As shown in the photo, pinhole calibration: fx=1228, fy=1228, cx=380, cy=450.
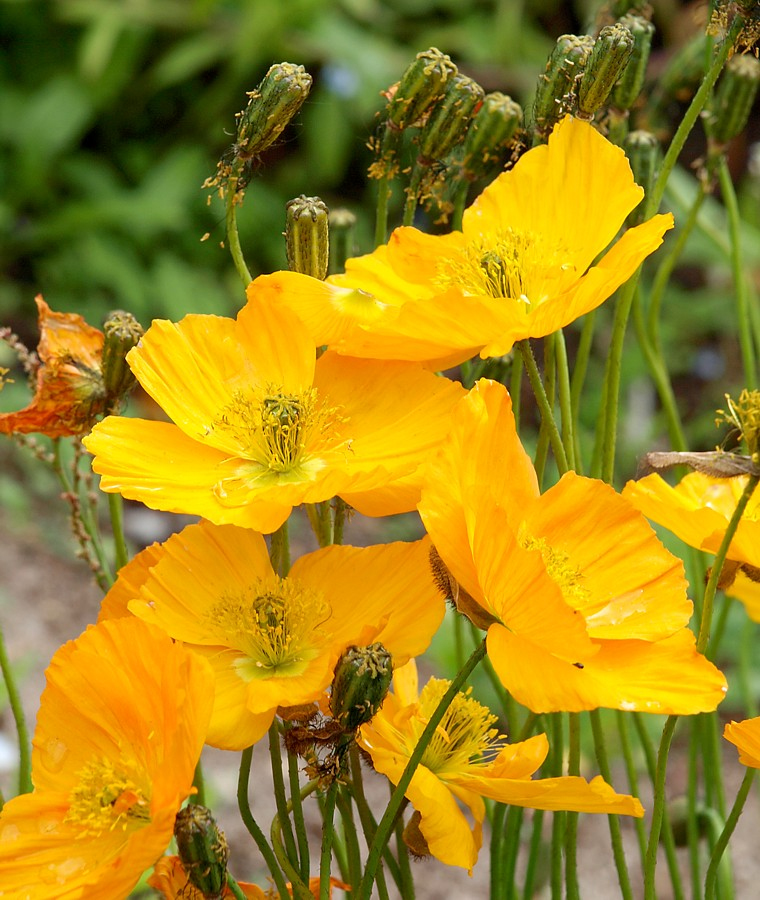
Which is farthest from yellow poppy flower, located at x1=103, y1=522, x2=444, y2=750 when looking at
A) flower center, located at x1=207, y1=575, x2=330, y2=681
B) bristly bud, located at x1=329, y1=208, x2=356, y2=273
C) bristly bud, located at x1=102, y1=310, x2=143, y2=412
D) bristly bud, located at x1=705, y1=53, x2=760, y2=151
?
bristly bud, located at x1=705, y1=53, x2=760, y2=151

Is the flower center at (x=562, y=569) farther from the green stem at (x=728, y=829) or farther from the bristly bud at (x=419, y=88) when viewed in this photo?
the bristly bud at (x=419, y=88)

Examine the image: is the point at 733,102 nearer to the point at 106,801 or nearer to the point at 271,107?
the point at 271,107

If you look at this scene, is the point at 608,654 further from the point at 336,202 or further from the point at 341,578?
the point at 336,202

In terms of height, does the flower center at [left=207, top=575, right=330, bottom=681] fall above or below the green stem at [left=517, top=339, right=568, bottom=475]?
below

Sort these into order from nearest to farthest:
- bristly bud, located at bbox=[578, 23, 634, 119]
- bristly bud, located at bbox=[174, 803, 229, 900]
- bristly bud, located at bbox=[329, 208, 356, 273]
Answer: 1. bristly bud, located at bbox=[174, 803, 229, 900]
2. bristly bud, located at bbox=[578, 23, 634, 119]
3. bristly bud, located at bbox=[329, 208, 356, 273]

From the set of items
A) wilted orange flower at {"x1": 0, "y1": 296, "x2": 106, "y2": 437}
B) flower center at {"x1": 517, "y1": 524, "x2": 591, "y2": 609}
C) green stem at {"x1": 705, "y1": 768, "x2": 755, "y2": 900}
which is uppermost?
wilted orange flower at {"x1": 0, "y1": 296, "x2": 106, "y2": 437}

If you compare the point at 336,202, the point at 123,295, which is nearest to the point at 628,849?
the point at 123,295

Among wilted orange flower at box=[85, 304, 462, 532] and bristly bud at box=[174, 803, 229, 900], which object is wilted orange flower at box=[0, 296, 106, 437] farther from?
bristly bud at box=[174, 803, 229, 900]
